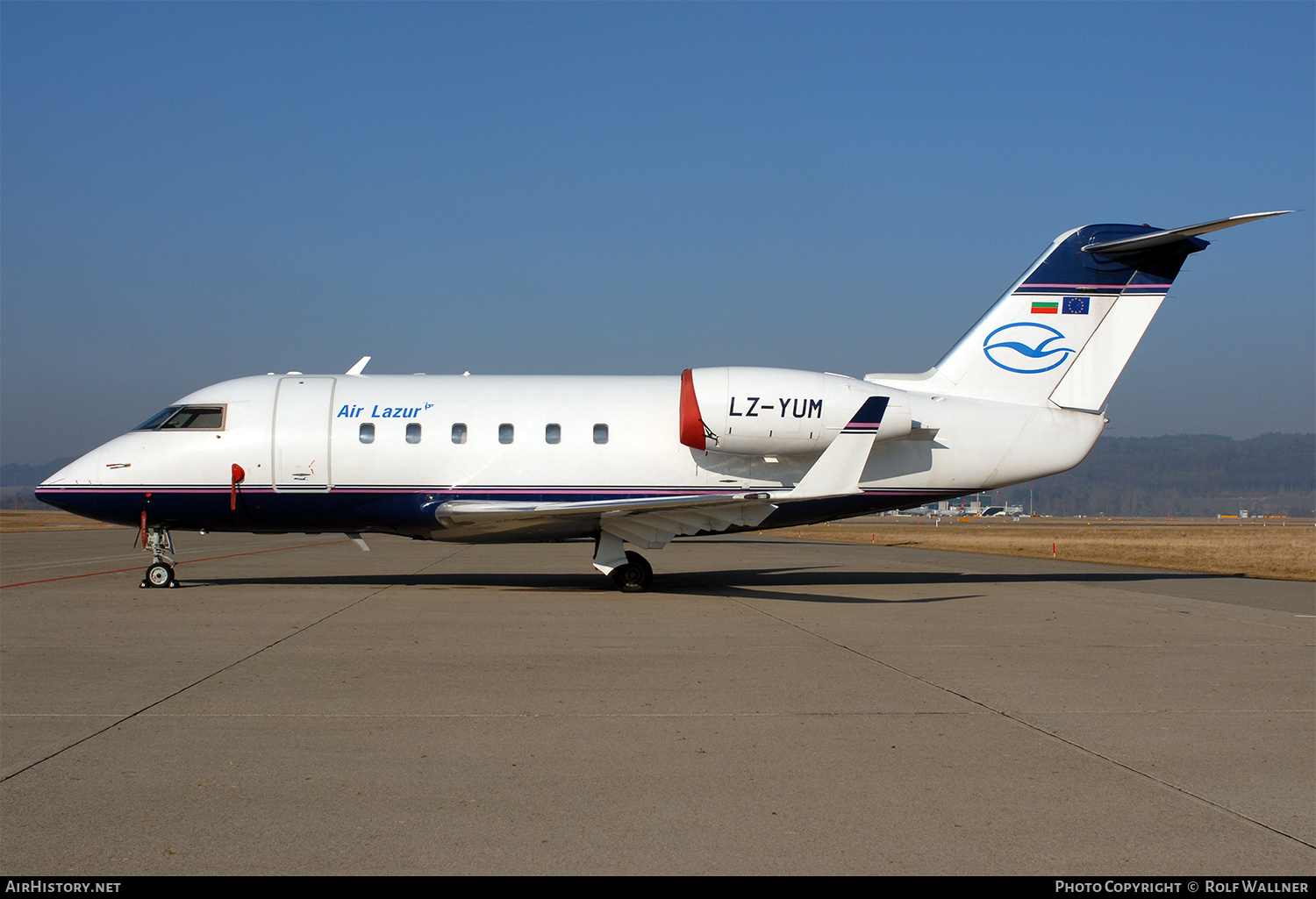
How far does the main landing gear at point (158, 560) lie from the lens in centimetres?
1550

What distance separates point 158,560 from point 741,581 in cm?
1020

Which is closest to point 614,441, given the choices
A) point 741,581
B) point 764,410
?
point 764,410

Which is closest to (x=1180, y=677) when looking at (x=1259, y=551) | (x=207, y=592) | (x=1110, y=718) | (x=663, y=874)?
(x=1110, y=718)

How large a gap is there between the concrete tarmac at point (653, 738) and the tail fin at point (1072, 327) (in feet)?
14.4

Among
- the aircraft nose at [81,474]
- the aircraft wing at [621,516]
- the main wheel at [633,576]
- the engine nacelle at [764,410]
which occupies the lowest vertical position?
the main wheel at [633,576]

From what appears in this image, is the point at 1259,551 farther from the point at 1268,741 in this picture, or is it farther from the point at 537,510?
the point at 1268,741

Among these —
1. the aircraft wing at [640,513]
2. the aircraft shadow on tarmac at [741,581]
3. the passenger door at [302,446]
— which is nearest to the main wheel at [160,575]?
the aircraft shadow on tarmac at [741,581]

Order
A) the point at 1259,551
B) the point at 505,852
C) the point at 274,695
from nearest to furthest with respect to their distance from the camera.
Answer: the point at 505,852 < the point at 274,695 < the point at 1259,551

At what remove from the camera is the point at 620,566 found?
1546cm

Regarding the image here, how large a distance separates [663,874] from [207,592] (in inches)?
508

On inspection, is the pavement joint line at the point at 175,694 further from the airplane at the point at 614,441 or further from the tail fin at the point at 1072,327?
the tail fin at the point at 1072,327

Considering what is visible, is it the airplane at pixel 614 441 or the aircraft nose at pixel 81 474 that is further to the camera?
the aircraft nose at pixel 81 474

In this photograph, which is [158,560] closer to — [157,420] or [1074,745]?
[157,420]

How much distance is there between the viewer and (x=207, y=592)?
14805 millimetres
